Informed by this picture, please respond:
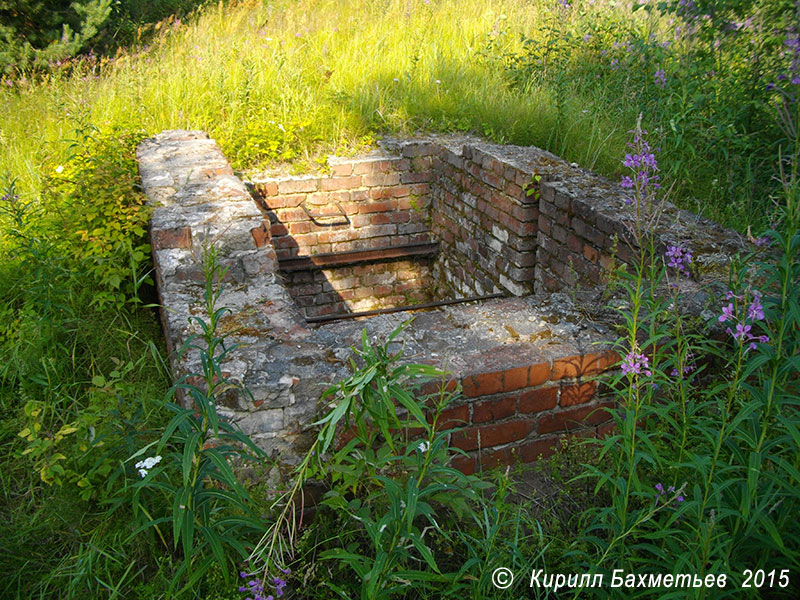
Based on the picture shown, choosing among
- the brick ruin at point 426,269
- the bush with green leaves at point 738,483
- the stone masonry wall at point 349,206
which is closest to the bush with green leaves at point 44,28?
the brick ruin at point 426,269

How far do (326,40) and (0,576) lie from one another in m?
6.13

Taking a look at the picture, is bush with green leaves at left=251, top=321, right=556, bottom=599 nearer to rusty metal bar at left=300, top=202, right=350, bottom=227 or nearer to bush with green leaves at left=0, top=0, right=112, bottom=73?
rusty metal bar at left=300, top=202, right=350, bottom=227

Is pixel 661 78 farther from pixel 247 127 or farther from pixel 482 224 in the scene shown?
pixel 247 127

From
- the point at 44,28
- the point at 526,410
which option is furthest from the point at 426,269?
the point at 44,28

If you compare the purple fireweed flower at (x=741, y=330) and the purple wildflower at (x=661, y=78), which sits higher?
the purple wildflower at (x=661, y=78)

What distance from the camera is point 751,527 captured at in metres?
1.54

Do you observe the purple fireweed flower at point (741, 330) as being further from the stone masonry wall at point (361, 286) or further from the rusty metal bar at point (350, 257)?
the stone masonry wall at point (361, 286)

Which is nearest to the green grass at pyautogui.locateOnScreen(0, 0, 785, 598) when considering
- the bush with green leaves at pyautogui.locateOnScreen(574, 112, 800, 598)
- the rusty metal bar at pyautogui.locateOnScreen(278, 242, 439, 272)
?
the rusty metal bar at pyautogui.locateOnScreen(278, 242, 439, 272)

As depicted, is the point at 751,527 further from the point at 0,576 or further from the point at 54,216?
the point at 54,216

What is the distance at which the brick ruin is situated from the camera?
228cm

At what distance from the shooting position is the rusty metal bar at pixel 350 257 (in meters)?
5.20

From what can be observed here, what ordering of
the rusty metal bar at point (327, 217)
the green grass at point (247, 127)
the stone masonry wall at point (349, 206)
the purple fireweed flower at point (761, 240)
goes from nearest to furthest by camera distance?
the purple fireweed flower at point (761, 240) < the green grass at point (247, 127) < the stone masonry wall at point (349, 206) < the rusty metal bar at point (327, 217)

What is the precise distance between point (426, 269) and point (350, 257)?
812mm

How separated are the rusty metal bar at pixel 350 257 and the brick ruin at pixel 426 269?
1cm
